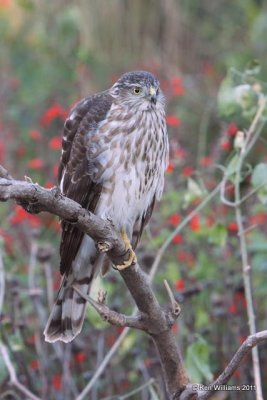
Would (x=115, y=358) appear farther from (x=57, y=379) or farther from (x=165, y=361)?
(x=165, y=361)

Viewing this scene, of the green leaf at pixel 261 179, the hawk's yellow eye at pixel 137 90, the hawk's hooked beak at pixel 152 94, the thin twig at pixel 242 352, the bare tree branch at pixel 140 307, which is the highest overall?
the hawk's yellow eye at pixel 137 90

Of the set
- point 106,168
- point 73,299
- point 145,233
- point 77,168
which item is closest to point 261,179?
point 106,168

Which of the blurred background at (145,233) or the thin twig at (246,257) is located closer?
the thin twig at (246,257)

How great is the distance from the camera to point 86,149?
3449mm

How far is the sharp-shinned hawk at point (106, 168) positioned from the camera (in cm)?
344

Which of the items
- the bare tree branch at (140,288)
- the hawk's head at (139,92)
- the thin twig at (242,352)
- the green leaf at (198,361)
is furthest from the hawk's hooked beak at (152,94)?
the thin twig at (242,352)

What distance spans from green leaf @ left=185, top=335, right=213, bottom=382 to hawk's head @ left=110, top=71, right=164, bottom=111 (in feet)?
3.41

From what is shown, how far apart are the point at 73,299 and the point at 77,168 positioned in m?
0.57

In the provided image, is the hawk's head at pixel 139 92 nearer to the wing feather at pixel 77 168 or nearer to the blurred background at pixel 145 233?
the wing feather at pixel 77 168

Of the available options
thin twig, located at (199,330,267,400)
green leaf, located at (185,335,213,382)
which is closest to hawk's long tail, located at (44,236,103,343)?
green leaf, located at (185,335,213,382)

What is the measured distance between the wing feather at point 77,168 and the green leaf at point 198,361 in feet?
2.10

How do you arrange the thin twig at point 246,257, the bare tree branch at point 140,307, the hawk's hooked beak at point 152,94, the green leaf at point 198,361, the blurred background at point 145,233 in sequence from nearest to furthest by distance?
the bare tree branch at point 140,307 < the thin twig at point 246,257 < the green leaf at point 198,361 < the hawk's hooked beak at point 152,94 < the blurred background at point 145,233

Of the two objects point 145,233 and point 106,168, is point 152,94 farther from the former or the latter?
point 145,233

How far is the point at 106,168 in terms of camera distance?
3.44 metres
